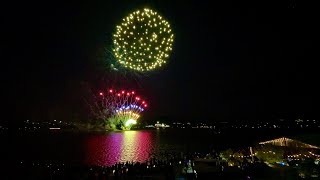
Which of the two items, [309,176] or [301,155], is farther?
[301,155]

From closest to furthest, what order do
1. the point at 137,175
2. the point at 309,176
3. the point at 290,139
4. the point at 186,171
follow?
1. the point at 309,176
2. the point at 186,171
3. the point at 137,175
4. the point at 290,139

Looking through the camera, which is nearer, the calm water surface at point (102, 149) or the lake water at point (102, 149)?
the calm water surface at point (102, 149)

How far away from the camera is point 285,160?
1984 centimetres

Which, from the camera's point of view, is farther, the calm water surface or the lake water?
the lake water

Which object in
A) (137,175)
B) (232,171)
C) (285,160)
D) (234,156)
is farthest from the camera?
(234,156)

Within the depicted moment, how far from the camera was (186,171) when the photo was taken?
52.6 feet

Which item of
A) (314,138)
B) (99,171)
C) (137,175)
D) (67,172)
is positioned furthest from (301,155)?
(67,172)

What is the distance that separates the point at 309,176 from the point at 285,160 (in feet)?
22.5

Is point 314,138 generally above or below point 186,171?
above

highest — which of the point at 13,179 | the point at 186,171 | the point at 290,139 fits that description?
the point at 290,139

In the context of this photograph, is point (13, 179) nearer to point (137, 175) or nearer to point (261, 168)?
point (137, 175)

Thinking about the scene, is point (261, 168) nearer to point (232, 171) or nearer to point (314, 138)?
point (232, 171)

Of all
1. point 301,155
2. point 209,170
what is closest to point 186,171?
point 209,170

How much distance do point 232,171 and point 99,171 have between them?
22.3 ft
